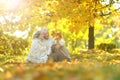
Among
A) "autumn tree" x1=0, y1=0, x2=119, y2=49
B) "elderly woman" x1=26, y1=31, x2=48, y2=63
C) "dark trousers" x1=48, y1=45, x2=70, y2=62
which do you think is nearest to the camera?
"dark trousers" x1=48, y1=45, x2=70, y2=62

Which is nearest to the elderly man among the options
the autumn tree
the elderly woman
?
the elderly woman

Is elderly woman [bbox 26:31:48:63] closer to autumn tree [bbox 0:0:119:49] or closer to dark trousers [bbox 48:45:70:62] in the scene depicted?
dark trousers [bbox 48:45:70:62]

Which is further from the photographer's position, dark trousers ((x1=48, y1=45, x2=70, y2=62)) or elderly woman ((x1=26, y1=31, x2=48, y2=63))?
elderly woman ((x1=26, y1=31, x2=48, y2=63))

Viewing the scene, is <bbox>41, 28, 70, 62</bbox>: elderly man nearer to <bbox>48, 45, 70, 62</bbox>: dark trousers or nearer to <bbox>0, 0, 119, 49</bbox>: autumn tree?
<bbox>48, 45, 70, 62</bbox>: dark trousers

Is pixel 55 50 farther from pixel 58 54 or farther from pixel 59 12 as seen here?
pixel 59 12

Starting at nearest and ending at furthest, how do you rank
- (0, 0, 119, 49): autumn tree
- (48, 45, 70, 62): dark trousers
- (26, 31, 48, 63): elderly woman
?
(48, 45, 70, 62): dark trousers
(26, 31, 48, 63): elderly woman
(0, 0, 119, 49): autumn tree

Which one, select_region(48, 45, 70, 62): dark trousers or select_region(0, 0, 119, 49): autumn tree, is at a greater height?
select_region(0, 0, 119, 49): autumn tree

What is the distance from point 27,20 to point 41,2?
276 cm

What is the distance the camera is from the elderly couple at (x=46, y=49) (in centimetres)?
1215

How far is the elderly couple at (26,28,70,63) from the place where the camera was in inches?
478

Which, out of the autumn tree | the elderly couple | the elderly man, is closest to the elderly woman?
the elderly couple

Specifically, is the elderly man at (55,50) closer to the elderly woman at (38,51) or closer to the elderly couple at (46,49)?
the elderly couple at (46,49)

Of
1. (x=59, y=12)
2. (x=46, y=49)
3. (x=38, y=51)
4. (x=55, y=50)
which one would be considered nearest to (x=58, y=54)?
(x=55, y=50)

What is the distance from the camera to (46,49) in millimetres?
12688
